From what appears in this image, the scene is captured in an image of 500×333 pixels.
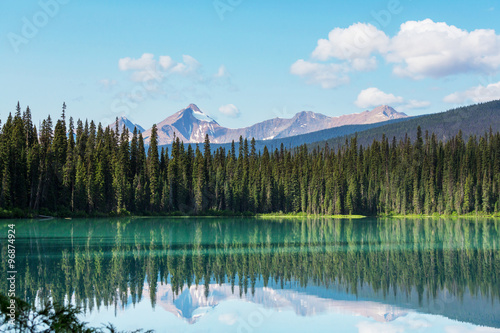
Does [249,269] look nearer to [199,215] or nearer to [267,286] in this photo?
[267,286]

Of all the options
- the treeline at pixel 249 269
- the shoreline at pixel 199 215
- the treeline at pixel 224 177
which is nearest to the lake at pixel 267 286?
the treeline at pixel 249 269

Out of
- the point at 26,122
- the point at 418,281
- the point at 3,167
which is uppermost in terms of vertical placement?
the point at 26,122

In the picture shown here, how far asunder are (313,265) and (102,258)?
12.6 meters

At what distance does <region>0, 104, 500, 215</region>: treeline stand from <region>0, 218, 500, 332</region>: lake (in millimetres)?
45226

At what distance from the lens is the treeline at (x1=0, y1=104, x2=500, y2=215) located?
81500 millimetres

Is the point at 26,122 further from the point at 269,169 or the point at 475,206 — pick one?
the point at 475,206

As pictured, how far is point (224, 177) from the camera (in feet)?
379

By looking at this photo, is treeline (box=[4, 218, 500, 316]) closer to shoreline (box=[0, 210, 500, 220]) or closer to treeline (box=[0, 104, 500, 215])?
shoreline (box=[0, 210, 500, 220])

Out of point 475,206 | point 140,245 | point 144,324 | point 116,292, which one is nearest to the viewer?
point 144,324

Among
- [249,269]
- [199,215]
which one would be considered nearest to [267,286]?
[249,269]

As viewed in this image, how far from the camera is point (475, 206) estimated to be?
112 metres

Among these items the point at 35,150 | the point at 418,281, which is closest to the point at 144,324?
the point at 418,281

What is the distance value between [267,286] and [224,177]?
92.3m

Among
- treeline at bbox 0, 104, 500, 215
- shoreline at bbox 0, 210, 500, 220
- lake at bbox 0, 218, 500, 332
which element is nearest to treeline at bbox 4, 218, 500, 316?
lake at bbox 0, 218, 500, 332
